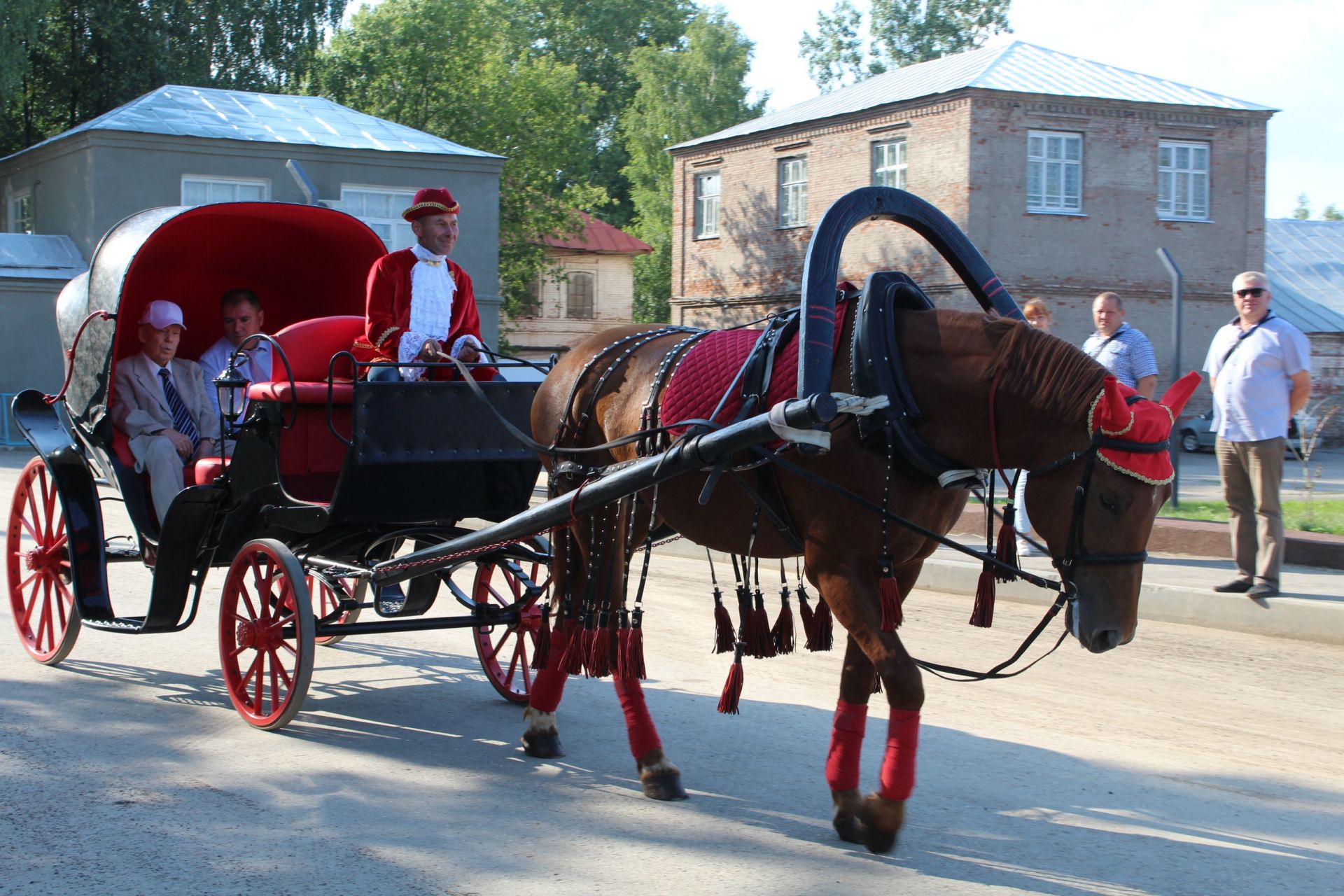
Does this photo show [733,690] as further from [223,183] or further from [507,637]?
[223,183]

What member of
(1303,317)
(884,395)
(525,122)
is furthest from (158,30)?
(884,395)

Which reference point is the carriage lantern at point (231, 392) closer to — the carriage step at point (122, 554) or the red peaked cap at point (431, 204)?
the carriage step at point (122, 554)

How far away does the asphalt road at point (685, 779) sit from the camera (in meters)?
4.11

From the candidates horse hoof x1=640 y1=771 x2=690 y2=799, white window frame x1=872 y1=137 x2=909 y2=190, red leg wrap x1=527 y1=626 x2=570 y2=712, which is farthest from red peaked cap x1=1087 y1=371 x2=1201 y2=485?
white window frame x1=872 y1=137 x2=909 y2=190

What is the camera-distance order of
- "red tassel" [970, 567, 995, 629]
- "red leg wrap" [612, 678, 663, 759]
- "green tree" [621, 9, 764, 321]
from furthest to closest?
"green tree" [621, 9, 764, 321] < "red leg wrap" [612, 678, 663, 759] < "red tassel" [970, 567, 995, 629]

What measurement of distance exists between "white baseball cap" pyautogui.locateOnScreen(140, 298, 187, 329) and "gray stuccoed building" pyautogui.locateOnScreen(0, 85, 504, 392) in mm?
21195

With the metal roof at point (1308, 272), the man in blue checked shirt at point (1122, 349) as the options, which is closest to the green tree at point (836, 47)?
the metal roof at point (1308, 272)

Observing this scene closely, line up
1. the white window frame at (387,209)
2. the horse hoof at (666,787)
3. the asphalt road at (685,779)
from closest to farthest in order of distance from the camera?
the asphalt road at (685,779), the horse hoof at (666,787), the white window frame at (387,209)

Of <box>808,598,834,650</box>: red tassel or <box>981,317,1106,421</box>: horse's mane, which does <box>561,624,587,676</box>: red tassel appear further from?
<box>981,317,1106,421</box>: horse's mane

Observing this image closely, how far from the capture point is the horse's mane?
401cm

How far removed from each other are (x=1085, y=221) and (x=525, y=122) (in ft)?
66.0

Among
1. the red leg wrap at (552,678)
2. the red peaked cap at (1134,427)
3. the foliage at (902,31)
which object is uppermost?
the foliage at (902,31)

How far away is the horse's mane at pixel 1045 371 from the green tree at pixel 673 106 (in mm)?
47532

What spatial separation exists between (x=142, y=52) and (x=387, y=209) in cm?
1491
